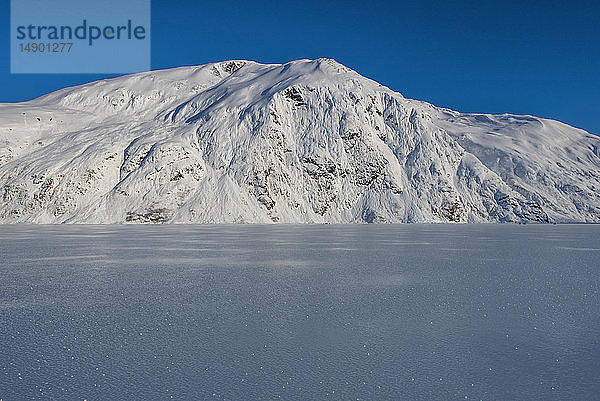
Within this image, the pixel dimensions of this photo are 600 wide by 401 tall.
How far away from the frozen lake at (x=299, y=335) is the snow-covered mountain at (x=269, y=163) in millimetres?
57531

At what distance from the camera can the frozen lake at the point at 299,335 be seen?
450 centimetres

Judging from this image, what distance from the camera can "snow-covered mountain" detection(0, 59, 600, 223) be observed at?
229 ft

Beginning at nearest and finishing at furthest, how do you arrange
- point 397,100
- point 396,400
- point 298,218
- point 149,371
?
point 396,400 → point 149,371 → point 298,218 → point 397,100

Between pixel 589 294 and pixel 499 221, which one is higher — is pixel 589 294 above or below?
above

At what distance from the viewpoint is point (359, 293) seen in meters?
9.49

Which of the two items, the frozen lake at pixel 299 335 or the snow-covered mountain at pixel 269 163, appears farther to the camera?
the snow-covered mountain at pixel 269 163

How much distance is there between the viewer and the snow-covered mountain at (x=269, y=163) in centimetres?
6981

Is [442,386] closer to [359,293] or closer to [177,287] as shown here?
[359,293]

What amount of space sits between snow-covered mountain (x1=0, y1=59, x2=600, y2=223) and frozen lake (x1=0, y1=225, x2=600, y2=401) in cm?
5753

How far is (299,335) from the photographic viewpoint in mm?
6309

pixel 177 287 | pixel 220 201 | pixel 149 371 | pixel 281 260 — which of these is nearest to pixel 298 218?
pixel 220 201

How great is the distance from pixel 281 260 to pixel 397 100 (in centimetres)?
8430

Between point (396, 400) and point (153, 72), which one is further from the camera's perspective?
point (153, 72)

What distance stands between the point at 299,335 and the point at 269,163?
72.8 meters
